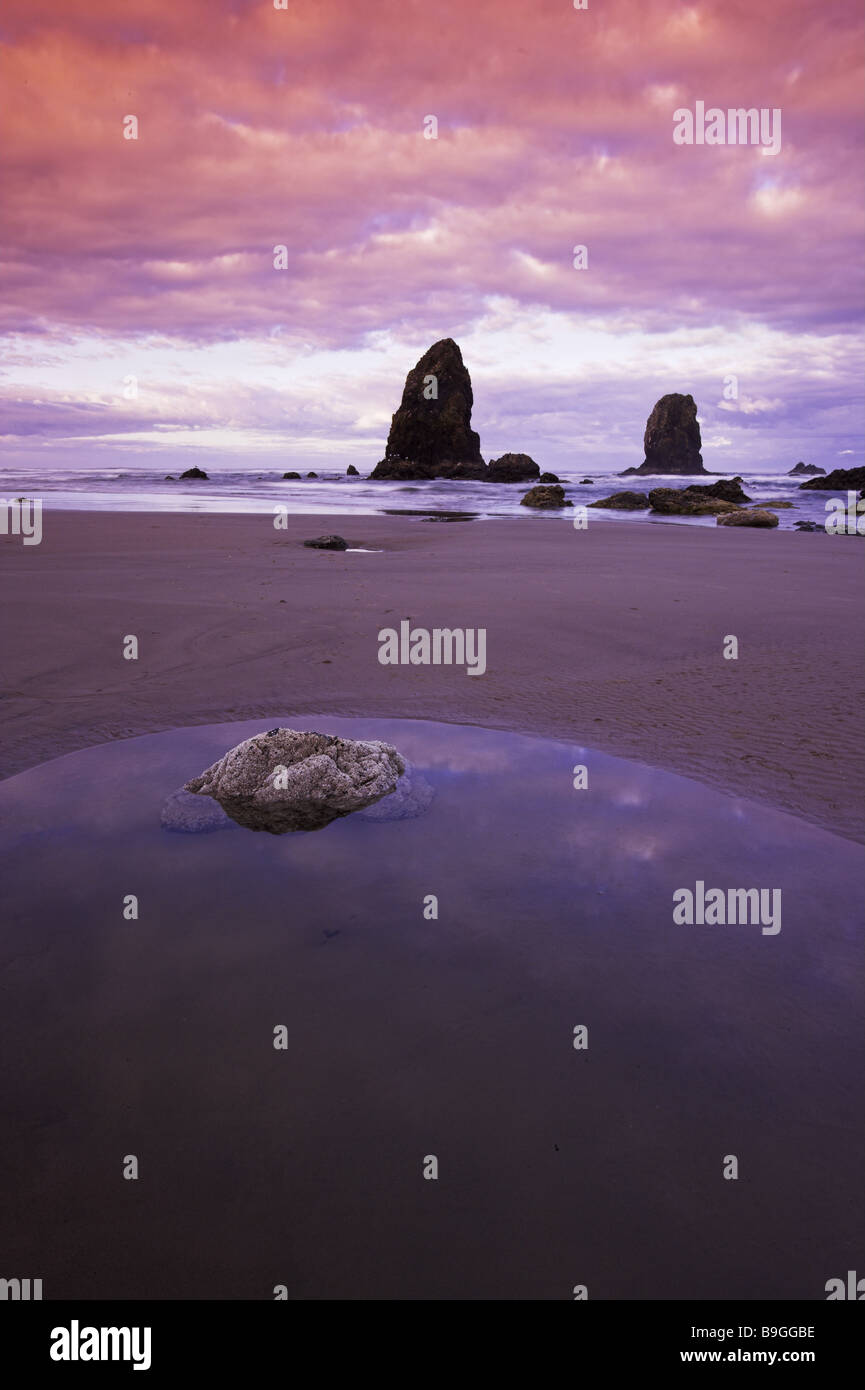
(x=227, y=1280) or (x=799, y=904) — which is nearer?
(x=227, y=1280)

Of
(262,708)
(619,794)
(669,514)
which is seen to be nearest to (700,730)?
(619,794)

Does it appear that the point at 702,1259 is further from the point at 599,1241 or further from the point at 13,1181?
the point at 13,1181

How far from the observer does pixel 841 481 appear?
1537 inches

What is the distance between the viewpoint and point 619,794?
366 cm

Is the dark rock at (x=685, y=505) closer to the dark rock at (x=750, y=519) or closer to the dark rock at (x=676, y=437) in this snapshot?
the dark rock at (x=750, y=519)

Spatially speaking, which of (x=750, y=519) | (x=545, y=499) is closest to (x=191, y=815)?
(x=750, y=519)

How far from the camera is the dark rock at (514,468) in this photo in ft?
202

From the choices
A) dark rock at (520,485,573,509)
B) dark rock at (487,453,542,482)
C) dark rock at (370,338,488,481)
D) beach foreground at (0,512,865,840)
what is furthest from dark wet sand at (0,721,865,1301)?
dark rock at (370,338,488,481)

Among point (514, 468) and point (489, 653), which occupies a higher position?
point (514, 468)

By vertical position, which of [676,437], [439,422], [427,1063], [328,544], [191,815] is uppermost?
[676,437]

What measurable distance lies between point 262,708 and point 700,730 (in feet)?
8.70

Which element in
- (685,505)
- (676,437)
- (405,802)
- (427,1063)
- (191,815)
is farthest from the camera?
(676,437)

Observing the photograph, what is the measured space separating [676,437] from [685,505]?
2526 inches

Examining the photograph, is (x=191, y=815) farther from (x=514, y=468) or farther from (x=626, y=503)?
(x=514, y=468)
